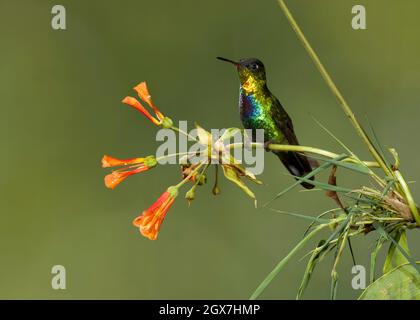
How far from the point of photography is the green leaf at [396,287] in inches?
31.9

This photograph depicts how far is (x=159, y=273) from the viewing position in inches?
176

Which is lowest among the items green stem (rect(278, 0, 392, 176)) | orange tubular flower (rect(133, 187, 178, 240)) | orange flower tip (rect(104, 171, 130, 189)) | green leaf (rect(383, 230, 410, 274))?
green leaf (rect(383, 230, 410, 274))

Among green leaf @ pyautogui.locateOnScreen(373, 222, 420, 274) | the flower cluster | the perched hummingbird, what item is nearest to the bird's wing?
the perched hummingbird

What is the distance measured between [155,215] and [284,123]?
1.71 feet

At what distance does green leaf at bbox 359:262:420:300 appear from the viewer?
81cm

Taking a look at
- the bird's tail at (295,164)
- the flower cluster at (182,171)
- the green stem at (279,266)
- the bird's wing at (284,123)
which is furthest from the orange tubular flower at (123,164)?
the bird's wing at (284,123)

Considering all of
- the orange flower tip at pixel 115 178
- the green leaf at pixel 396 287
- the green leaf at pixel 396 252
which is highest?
the orange flower tip at pixel 115 178

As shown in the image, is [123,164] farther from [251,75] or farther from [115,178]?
[251,75]

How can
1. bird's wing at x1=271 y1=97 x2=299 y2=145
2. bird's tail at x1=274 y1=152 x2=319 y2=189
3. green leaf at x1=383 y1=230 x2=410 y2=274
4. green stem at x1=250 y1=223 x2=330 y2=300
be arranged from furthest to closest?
1. bird's wing at x1=271 y1=97 x2=299 y2=145
2. bird's tail at x1=274 y1=152 x2=319 y2=189
3. green leaf at x1=383 y1=230 x2=410 y2=274
4. green stem at x1=250 y1=223 x2=330 y2=300

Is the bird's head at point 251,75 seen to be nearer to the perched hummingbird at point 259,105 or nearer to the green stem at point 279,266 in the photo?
the perched hummingbird at point 259,105

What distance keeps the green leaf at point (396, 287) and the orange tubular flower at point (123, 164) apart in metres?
0.32

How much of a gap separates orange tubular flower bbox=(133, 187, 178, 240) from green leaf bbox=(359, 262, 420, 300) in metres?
0.29

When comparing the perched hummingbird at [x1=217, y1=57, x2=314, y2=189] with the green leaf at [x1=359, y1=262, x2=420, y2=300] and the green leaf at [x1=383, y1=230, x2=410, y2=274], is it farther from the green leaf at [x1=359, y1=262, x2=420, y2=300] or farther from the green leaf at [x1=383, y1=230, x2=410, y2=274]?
the green leaf at [x1=359, y1=262, x2=420, y2=300]

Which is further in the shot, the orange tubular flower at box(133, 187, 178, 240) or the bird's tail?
the bird's tail
